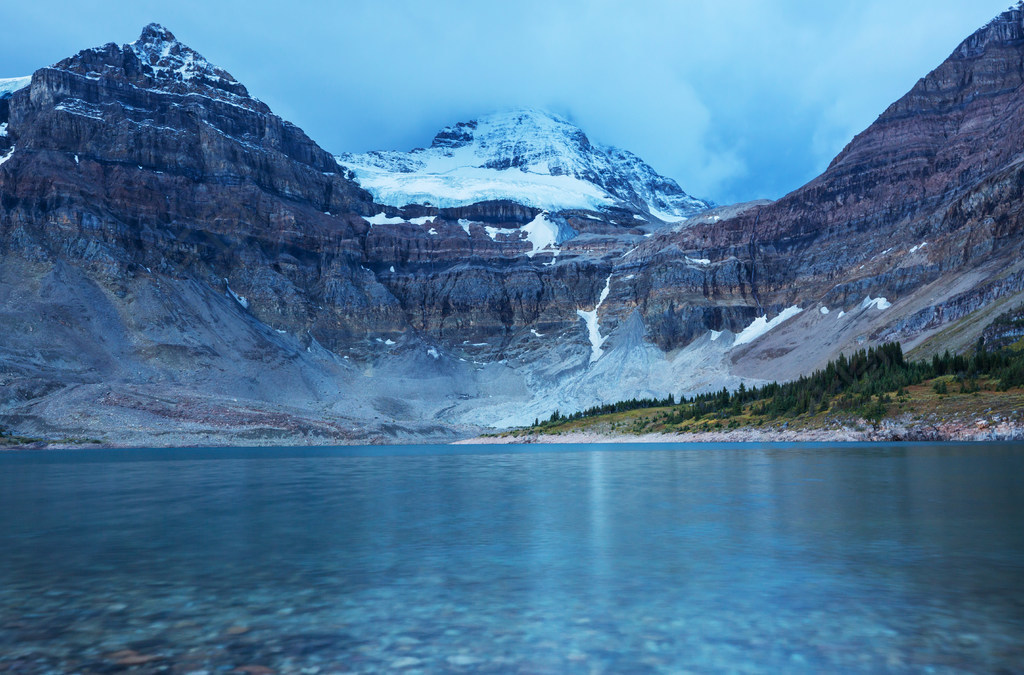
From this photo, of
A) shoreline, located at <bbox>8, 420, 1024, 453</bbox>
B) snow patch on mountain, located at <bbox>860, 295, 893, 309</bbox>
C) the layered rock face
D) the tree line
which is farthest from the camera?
snow patch on mountain, located at <bbox>860, 295, 893, 309</bbox>

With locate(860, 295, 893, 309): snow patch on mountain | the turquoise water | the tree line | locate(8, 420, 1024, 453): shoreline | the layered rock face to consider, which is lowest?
the turquoise water

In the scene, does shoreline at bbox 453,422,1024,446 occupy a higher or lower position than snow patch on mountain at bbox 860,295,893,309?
lower

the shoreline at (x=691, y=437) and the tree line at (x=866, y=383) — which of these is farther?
the tree line at (x=866, y=383)

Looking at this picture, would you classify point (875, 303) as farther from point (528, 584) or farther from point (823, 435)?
point (528, 584)

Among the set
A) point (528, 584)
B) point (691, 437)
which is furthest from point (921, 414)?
point (528, 584)

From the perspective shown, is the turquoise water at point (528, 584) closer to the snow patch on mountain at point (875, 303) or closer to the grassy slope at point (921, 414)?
the grassy slope at point (921, 414)

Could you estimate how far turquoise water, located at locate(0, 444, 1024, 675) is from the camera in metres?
10.4

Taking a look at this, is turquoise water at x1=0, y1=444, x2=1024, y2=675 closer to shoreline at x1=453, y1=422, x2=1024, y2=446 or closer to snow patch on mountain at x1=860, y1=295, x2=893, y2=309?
shoreline at x1=453, y1=422, x2=1024, y2=446

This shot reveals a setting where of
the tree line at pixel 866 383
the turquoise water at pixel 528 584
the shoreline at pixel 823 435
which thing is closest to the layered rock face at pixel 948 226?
the tree line at pixel 866 383

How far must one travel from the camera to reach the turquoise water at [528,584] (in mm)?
10422

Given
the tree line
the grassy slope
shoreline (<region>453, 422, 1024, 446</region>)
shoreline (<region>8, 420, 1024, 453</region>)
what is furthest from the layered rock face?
shoreline (<region>8, 420, 1024, 453</region>)

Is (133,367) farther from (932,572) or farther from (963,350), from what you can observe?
(932,572)

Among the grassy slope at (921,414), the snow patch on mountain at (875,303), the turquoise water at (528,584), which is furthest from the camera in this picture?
the snow patch on mountain at (875,303)

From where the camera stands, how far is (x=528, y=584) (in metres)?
15.0
